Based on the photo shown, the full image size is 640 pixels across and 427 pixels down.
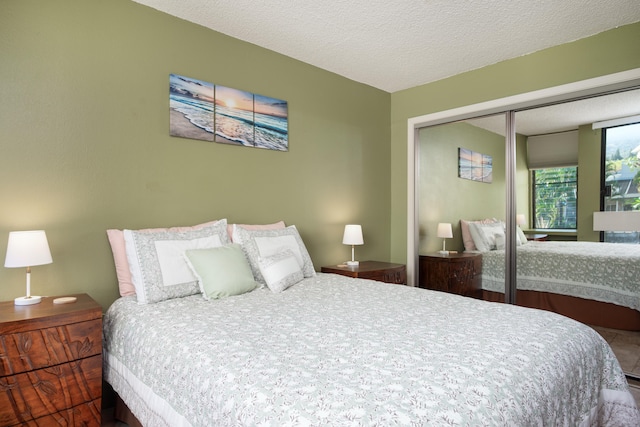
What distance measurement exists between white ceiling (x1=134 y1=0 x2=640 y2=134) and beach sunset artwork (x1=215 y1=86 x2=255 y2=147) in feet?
1.58

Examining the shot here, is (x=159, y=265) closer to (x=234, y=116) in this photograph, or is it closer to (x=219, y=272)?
(x=219, y=272)

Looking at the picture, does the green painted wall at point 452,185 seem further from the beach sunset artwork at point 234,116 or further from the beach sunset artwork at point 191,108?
the beach sunset artwork at point 191,108

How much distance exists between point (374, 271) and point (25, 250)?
2520 millimetres

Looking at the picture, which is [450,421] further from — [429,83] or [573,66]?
[429,83]

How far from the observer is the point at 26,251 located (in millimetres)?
1821

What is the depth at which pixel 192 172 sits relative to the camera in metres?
2.72

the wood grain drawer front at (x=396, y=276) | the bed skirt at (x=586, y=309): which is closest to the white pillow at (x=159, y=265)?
the wood grain drawer front at (x=396, y=276)

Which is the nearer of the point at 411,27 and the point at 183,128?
the point at 183,128

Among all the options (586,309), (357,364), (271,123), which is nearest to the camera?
(357,364)

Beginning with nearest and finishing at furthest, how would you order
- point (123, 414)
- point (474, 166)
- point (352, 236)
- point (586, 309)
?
point (123, 414) → point (586, 309) → point (352, 236) → point (474, 166)

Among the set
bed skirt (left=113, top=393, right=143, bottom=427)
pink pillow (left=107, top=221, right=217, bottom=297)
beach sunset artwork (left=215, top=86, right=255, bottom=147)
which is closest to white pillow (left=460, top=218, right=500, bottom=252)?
beach sunset artwork (left=215, top=86, right=255, bottom=147)

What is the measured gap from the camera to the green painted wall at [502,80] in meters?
2.87

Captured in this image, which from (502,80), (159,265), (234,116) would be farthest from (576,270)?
(159,265)

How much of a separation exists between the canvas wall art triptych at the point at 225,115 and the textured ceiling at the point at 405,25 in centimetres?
48
